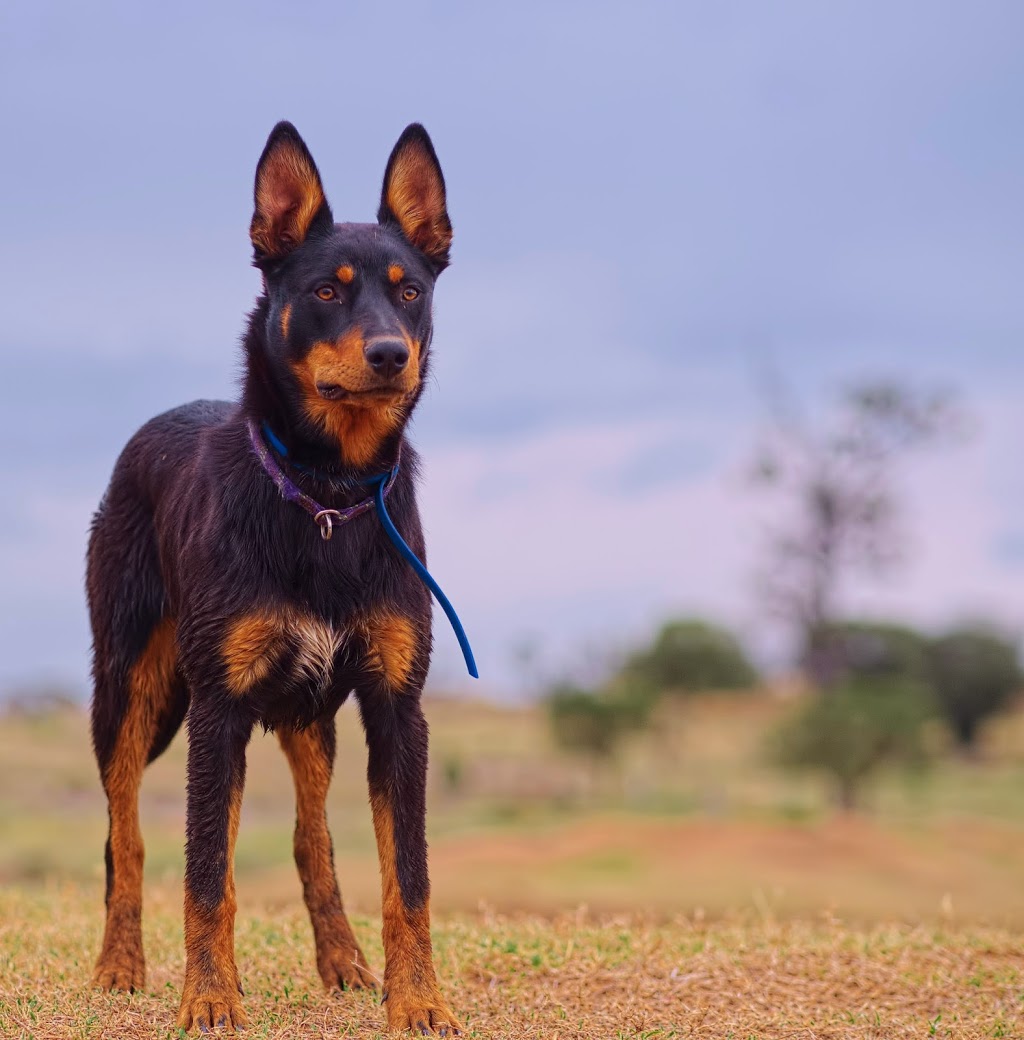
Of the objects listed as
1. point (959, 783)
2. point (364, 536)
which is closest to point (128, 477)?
point (364, 536)

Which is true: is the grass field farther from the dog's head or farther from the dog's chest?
the dog's head

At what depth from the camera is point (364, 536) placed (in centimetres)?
643

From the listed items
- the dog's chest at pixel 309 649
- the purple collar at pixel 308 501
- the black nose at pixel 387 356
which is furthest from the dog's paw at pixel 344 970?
the black nose at pixel 387 356

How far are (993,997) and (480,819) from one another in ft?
82.8

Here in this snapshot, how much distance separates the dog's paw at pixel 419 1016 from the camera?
6.36 metres

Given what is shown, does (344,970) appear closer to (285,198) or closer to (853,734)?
(285,198)

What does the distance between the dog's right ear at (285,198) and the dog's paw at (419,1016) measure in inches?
133

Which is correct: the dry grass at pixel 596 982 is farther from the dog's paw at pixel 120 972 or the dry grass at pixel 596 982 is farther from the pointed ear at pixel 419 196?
the pointed ear at pixel 419 196

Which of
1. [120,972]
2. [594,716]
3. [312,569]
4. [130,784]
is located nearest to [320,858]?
[130,784]

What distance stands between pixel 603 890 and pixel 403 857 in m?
15.5

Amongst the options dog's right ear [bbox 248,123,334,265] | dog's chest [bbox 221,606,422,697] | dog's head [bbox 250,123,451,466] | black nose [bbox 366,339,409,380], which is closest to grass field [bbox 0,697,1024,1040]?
dog's chest [bbox 221,606,422,697]

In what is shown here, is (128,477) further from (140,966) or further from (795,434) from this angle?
(795,434)

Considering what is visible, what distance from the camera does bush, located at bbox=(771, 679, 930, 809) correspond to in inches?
1271

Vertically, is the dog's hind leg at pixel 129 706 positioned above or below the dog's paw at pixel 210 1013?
above
